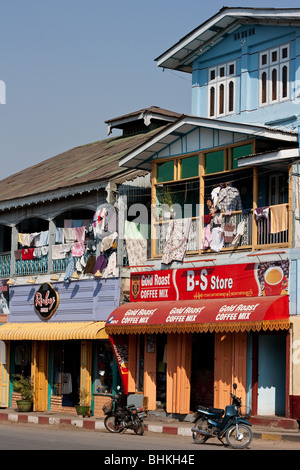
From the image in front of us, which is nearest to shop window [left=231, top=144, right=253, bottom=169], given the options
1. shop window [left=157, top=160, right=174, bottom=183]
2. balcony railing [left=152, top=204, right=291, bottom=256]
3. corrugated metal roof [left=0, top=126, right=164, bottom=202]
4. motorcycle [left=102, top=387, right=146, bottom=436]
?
balcony railing [left=152, top=204, right=291, bottom=256]

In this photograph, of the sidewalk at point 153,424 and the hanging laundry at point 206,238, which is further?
the hanging laundry at point 206,238

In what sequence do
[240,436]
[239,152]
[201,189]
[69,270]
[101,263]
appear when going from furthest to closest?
1. [69,270]
2. [101,263]
3. [201,189]
4. [239,152]
5. [240,436]

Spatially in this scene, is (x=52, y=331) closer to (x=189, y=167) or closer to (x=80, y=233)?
(x=80, y=233)

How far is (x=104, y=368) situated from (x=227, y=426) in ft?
30.0

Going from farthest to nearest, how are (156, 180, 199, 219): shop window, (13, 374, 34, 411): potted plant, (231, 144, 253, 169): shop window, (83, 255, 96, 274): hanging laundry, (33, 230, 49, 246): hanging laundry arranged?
1. (33, 230, 49, 246): hanging laundry
2. (13, 374, 34, 411): potted plant
3. (83, 255, 96, 274): hanging laundry
4. (156, 180, 199, 219): shop window
5. (231, 144, 253, 169): shop window

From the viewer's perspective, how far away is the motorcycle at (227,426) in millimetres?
17044

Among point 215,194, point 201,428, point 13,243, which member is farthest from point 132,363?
point 13,243

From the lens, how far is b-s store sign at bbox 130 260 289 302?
68.0 ft

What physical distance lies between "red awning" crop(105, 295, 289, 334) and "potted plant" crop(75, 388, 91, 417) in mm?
2456

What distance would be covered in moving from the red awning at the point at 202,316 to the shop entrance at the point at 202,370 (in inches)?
52.7

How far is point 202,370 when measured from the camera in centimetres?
2359

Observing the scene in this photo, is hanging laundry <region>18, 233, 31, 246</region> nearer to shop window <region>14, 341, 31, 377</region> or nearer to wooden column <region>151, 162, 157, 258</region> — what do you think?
shop window <region>14, 341, 31, 377</region>

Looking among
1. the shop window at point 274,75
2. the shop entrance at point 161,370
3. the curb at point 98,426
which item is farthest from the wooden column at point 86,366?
the shop window at point 274,75

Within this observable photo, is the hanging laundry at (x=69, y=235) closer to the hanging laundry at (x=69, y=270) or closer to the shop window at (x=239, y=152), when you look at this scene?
the hanging laundry at (x=69, y=270)
